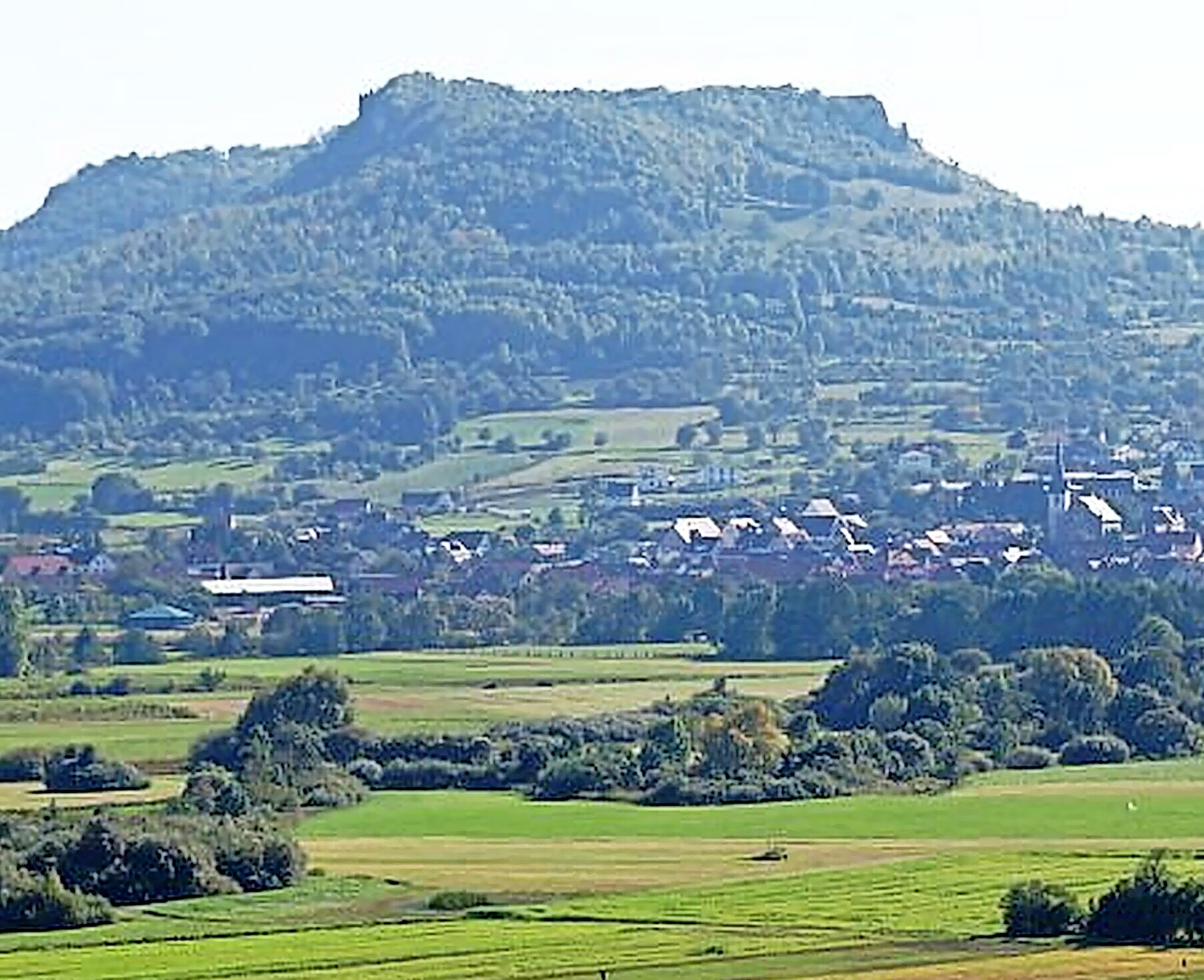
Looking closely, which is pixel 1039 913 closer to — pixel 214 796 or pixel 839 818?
pixel 839 818

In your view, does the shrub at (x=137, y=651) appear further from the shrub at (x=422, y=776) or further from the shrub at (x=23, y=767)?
the shrub at (x=422, y=776)

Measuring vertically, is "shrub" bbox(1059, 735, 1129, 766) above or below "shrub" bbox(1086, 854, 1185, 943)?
below

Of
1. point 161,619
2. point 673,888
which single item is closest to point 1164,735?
point 673,888

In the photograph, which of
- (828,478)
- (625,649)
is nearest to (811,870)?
(625,649)

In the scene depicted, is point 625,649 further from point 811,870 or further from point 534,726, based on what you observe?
point 811,870

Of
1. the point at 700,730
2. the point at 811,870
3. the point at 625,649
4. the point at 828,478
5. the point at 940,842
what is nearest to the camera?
the point at 811,870

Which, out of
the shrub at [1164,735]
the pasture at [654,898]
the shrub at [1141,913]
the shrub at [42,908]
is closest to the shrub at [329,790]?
the pasture at [654,898]

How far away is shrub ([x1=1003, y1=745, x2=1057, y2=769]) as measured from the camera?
96.9 m

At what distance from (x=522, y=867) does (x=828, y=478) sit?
12485cm

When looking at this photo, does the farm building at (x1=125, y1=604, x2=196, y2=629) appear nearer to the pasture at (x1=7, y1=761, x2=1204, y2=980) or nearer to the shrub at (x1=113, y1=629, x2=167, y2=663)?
the shrub at (x1=113, y1=629, x2=167, y2=663)

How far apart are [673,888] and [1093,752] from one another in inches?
1189

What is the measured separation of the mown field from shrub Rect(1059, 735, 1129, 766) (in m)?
1.94

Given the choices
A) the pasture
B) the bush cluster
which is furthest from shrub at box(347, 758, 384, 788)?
the bush cluster

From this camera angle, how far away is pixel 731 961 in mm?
59688
